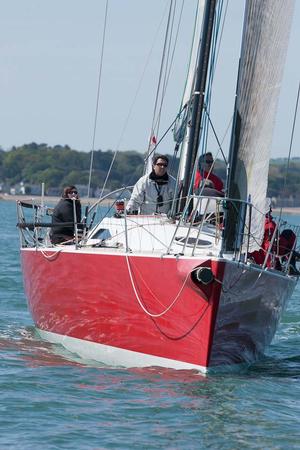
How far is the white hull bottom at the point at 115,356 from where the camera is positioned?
12500 mm

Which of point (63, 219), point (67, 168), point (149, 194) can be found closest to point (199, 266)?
point (149, 194)

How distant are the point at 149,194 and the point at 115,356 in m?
2.21

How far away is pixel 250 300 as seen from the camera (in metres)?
12.6

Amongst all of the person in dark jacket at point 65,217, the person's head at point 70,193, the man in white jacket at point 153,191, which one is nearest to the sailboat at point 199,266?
the man in white jacket at point 153,191

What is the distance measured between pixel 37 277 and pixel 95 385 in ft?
9.38

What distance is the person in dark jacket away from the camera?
47.6ft

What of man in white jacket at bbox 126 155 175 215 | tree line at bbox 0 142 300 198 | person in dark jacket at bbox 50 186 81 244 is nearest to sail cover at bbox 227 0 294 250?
man in white jacket at bbox 126 155 175 215

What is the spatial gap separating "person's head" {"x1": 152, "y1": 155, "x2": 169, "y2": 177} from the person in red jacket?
1.31 ft

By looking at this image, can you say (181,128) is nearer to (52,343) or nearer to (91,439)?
(52,343)

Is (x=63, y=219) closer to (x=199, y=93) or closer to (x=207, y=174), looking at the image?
(x=207, y=174)

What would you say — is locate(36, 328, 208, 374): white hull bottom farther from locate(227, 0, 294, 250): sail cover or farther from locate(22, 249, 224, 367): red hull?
locate(227, 0, 294, 250): sail cover

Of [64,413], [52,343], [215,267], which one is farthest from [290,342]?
[64,413]

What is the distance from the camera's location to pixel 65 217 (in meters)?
14.8

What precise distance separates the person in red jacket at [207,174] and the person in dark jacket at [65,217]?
4.86 feet
